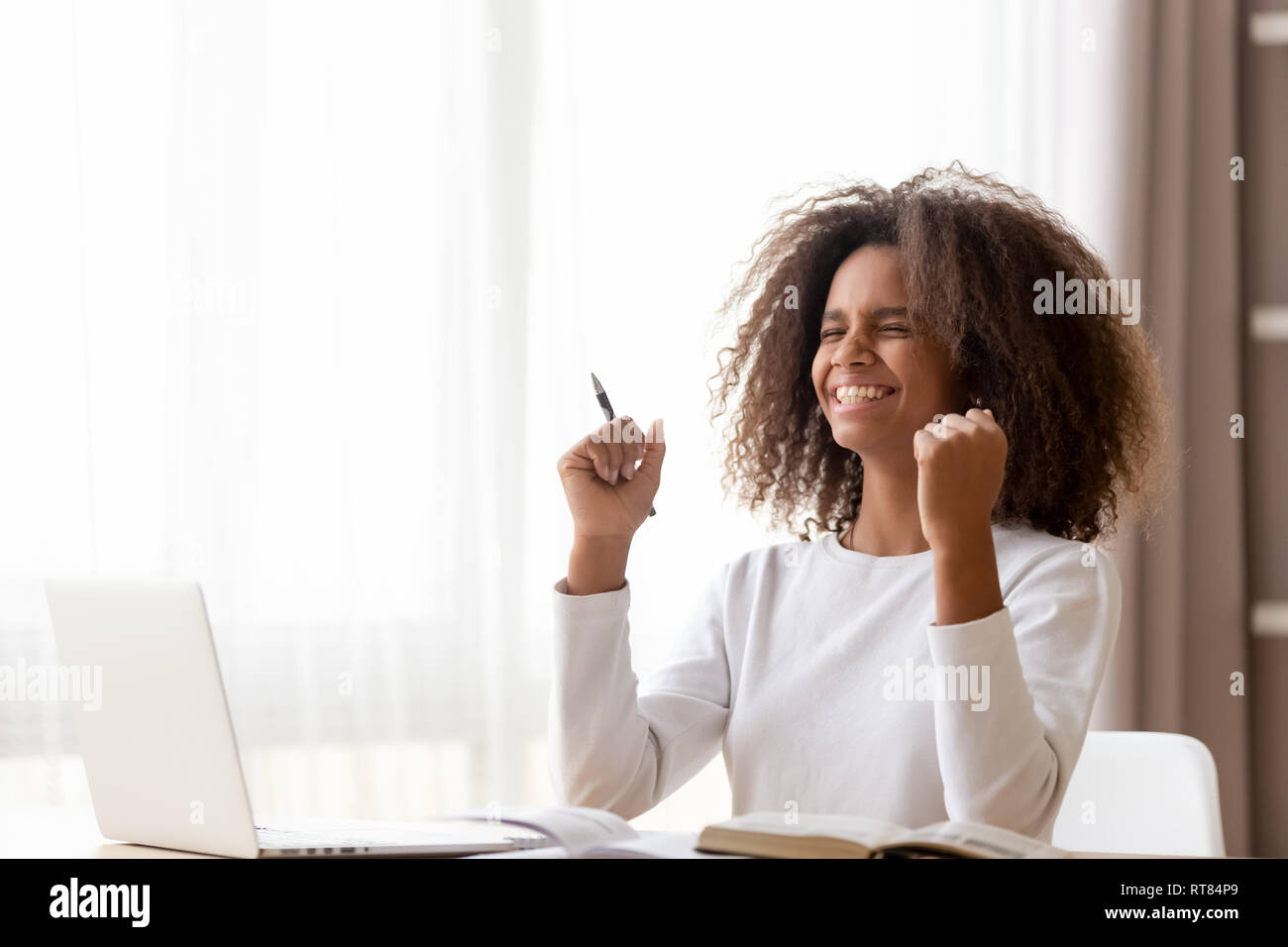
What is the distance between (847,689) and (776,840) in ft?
1.65

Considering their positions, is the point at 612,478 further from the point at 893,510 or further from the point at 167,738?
the point at 167,738

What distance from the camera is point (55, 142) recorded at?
2.04 meters

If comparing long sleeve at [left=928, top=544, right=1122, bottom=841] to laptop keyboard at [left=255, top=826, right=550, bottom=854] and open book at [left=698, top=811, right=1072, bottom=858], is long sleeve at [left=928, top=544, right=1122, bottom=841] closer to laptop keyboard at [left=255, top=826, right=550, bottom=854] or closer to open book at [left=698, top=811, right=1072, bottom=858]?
open book at [left=698, top=811, right=1072, bottom=858]

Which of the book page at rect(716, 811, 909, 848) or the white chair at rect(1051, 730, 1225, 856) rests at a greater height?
the book page at rect(716, 811, 909, 848)

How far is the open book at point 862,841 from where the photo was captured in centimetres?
67

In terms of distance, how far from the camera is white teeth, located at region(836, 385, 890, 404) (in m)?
1.25

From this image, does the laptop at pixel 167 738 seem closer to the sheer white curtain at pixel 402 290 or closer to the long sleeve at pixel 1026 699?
the long sleeve at pixel 1026 699

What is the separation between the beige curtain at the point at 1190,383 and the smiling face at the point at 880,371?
903 mm

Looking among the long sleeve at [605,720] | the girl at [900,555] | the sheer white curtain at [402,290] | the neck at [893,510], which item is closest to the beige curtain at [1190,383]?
the sheer white curtain at [402,290]

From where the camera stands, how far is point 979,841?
2.23 feet

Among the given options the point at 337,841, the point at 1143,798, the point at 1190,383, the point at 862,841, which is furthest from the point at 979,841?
the point at 1190,383

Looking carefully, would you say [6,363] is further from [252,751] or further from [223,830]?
[223,830]

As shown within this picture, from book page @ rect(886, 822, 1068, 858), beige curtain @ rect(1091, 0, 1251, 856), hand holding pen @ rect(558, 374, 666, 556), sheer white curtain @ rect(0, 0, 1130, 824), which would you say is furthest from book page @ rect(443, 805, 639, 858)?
beige curtain @ rect(1091, 0, 1251, 856)
